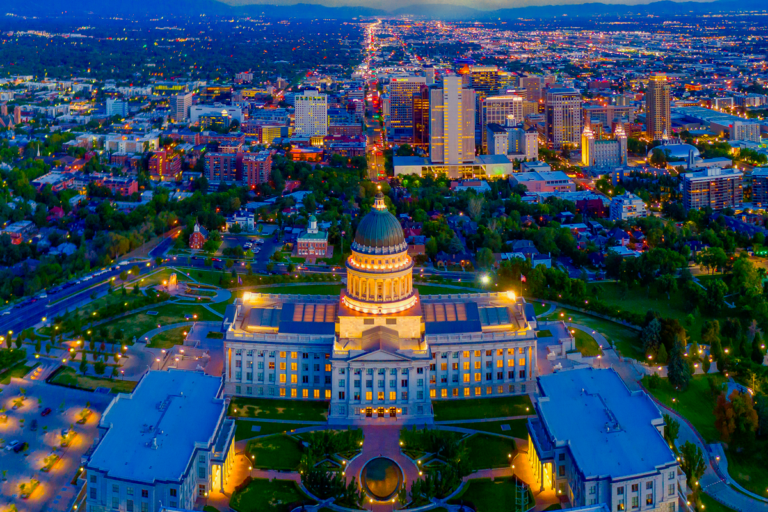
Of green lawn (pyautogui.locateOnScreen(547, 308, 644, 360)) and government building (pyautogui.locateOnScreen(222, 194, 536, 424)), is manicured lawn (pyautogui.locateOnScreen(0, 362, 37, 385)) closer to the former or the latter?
government building (pyautogui.locateOnScreen(222, 194, 536, 424))

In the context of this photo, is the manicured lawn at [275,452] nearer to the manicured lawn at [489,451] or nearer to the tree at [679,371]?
the manicured lawn at [489,451]

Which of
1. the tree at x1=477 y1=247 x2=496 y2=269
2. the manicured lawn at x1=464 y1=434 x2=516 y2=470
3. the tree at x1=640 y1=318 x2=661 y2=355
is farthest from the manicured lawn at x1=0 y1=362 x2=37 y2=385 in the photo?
the tree at x1=640 y1=318 x2=661 y2=355

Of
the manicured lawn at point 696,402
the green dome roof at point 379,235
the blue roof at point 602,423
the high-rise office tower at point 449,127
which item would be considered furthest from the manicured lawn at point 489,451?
the high-rise office tower at point 449,127

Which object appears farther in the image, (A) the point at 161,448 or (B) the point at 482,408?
(B) the point at 482,408

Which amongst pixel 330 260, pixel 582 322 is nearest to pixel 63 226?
pixel 330 260

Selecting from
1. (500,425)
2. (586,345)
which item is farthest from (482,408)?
(586,345)

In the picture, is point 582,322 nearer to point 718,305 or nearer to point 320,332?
point 718,305

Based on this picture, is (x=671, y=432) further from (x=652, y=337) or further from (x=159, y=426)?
(x=159, y=426)
